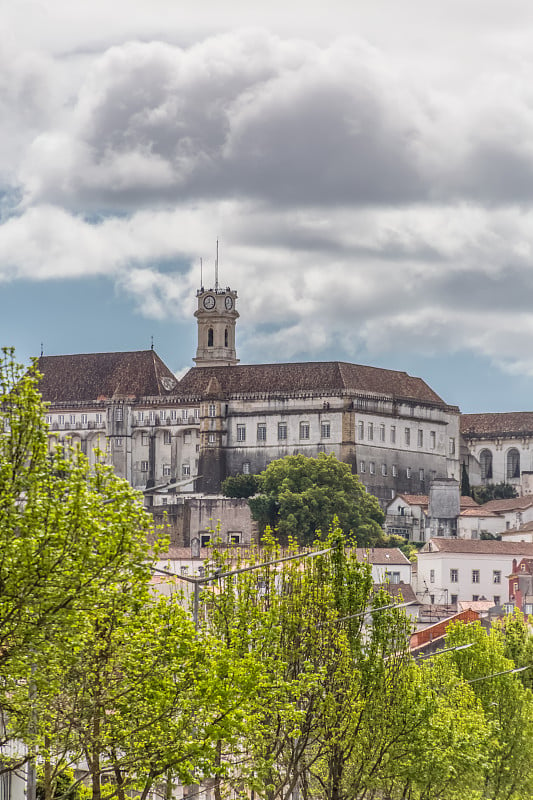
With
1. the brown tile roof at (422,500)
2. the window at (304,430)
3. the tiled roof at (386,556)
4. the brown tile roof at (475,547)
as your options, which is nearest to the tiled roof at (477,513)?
the brown tile roof at (422,500)

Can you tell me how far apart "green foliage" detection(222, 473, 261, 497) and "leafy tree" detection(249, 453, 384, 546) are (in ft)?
8.01

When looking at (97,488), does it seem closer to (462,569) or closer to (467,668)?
(467,668)

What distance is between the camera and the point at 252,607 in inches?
1528

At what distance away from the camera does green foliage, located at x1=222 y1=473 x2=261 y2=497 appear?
173m

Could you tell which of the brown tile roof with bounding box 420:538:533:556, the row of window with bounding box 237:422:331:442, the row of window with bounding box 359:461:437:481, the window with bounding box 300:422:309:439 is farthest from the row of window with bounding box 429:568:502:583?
the window with bounding box 300:422:309:439

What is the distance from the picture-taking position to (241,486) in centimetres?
17362

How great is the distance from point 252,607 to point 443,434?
518 ft

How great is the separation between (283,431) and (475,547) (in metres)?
33.2

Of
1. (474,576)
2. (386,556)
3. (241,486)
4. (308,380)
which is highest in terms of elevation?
(308,380)

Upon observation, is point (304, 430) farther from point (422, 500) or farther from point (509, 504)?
point (509, 504)

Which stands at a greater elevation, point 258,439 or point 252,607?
point 258,439

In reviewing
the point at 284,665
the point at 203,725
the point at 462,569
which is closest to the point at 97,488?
the point at 203,725

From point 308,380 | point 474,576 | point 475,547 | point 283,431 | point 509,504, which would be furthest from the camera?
point 308,380

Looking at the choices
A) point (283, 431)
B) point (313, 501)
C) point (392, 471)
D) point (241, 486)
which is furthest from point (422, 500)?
point (313, 501)
